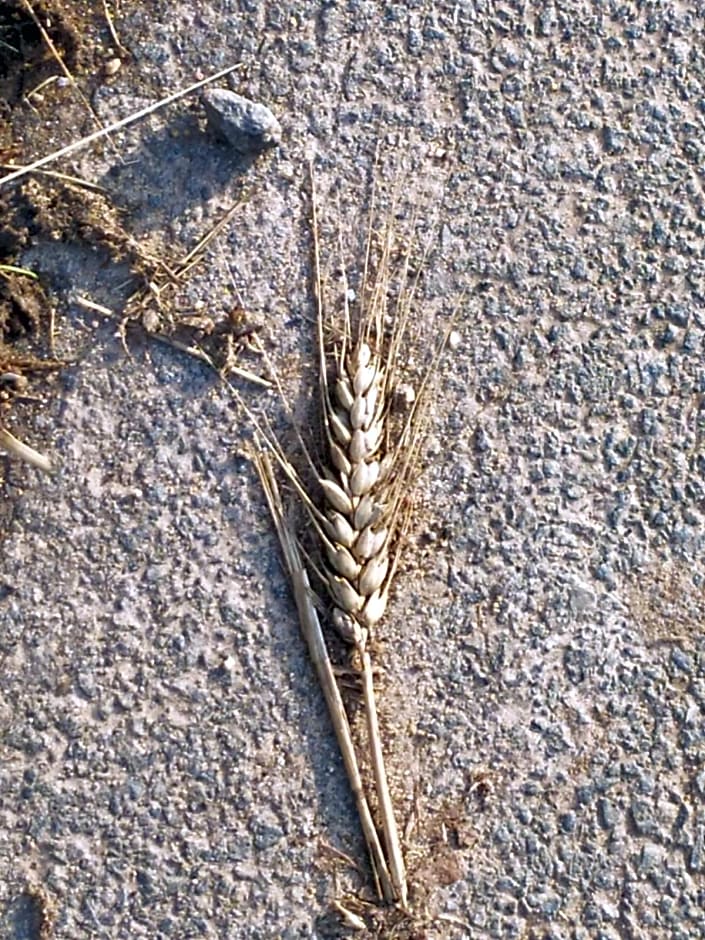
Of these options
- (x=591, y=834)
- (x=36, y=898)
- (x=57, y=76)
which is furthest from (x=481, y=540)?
(x=57, y=76)

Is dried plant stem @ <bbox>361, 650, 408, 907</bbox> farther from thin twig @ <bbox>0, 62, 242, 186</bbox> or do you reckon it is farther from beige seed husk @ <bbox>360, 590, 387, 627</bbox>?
thin twig @ <bbox>0, 62, 242, 186</bbox>

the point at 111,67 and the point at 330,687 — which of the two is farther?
the point at 111,67

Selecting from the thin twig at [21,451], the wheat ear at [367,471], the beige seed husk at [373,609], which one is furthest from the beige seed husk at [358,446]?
the thin twig at [21,451]

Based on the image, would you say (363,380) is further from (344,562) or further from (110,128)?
(110,128)

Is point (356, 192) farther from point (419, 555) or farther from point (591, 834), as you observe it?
point (591, 834)

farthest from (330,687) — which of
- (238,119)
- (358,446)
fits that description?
(238,119)

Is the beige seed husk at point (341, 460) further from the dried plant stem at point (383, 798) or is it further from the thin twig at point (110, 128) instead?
the thin twig at point (110, 128)
